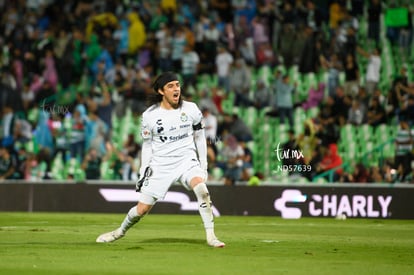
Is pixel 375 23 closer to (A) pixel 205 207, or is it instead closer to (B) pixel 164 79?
(B) pixel 164 79

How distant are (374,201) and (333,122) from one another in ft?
10.1

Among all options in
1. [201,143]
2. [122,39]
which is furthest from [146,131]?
[122,39]

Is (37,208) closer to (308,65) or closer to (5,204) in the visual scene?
(5,204)

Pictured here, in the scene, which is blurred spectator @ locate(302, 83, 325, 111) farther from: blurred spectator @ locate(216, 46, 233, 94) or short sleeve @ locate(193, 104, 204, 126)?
short sleeve @ locate(193, 104, 204, 126)

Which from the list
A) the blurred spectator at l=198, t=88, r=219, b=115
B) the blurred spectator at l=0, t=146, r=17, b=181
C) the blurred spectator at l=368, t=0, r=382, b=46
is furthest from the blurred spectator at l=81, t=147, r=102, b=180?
the blurred spectator at l=368, t=0, r=382, b=46

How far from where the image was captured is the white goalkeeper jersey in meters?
14.6

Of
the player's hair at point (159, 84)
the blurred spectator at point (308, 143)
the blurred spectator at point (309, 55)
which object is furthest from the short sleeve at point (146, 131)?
the blurred spectator at point (309, 55)

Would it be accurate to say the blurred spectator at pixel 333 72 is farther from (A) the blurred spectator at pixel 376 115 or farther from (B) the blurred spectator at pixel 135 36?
(B) the blurred spectator at pixel 135 36

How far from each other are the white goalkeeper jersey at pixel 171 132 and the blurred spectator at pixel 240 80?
607 inches

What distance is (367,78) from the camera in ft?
95.7

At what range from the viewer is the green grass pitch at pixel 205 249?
38.0 feet

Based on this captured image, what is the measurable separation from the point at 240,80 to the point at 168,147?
15.8 metres

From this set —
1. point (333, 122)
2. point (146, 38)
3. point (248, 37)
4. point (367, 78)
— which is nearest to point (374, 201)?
point (333, 122)

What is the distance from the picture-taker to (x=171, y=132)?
14.6 metres
